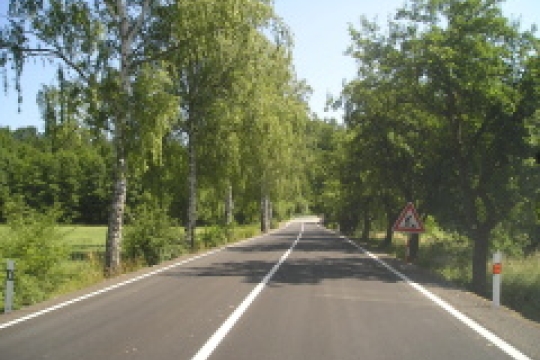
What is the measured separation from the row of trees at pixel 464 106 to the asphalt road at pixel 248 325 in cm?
633

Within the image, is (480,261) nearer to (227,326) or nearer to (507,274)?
(507,274)

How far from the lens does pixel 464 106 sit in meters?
18.7

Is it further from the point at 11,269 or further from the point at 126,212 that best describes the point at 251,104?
the point at 11,269

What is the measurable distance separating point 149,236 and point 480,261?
1126 cm

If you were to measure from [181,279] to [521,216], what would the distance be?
14.1m

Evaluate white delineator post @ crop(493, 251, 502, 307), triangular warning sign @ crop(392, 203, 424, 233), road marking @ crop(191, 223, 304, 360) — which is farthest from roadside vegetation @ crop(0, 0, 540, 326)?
white delineator post @ crop(493, 251, 502, 307)

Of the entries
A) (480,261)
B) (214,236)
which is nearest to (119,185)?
(480,261)

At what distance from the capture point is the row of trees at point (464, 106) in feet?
54.3

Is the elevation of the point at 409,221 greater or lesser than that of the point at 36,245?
greater

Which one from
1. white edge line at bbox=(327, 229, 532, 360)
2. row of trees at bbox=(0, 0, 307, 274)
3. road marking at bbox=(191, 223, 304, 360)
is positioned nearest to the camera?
road marking at bbox=(191, 223, 304, 360)

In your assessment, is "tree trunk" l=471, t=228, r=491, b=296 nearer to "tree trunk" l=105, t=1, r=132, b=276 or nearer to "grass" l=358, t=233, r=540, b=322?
"grass" l=358, t=233, r=540, b=322

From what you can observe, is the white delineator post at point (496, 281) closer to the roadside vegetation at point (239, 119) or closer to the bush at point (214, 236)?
the roadside vegetation at point (239, 119)

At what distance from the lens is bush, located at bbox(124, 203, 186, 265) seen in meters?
18.5

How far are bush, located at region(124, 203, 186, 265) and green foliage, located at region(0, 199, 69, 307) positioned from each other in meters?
4.65
